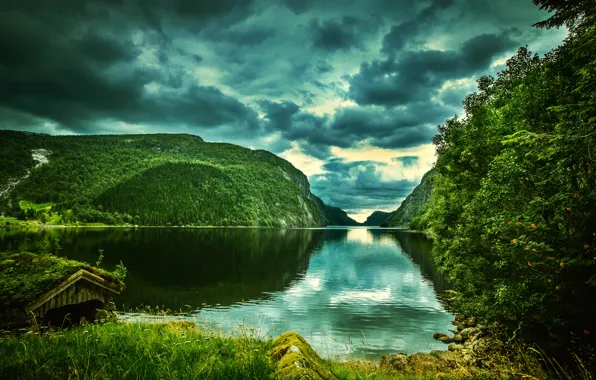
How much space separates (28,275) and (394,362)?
17790 mm

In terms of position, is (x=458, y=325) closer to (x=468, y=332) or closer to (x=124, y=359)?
(x=468, y=332)

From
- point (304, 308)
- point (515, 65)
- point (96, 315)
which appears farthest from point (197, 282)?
point (515, 65)

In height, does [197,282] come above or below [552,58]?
below

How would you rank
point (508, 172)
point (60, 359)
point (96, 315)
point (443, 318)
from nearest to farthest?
point (60, 359), point (96, 315), point (508, 172), point (443, 318)

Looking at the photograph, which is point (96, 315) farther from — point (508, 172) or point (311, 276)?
point (311, 276)

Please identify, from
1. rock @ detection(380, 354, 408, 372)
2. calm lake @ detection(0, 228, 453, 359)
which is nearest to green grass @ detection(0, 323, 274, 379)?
calm lake @ detection(0, 228, 453, 359)

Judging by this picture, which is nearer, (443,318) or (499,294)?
(499,294)

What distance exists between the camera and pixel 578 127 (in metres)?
8.69

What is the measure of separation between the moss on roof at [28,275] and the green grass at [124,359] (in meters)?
3.06

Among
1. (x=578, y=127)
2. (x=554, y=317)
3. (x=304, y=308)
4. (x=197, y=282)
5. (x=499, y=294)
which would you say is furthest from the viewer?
(x=197, y=282)

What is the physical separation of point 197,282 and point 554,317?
4188cm

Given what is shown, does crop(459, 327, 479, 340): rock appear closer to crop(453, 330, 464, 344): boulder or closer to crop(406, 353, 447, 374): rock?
crop(453, 330, 464, 344): boulder

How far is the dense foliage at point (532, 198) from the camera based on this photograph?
9.05m

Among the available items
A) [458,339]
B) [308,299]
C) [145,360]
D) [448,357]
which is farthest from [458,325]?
[145,360]
